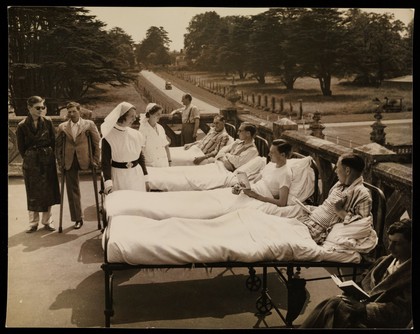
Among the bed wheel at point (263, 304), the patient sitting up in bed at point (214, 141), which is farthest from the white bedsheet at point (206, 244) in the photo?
the patient sitting up in bed at point (214, 141)

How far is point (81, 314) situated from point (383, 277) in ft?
8.24

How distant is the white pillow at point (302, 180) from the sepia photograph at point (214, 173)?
1 centimetres

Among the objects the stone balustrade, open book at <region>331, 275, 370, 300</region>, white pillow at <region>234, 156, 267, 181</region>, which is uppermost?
the stone balustrade

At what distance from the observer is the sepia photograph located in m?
4.70

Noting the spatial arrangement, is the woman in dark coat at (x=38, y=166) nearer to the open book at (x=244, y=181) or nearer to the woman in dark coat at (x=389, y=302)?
the open book at (x=244, y=181)

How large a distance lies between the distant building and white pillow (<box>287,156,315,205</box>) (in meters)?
1.05

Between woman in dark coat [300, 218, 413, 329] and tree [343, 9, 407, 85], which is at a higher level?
tree [343, 9, 407, 85]

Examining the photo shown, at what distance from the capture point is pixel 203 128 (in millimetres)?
9125

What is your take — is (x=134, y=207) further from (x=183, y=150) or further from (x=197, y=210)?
(x=183, y=150)

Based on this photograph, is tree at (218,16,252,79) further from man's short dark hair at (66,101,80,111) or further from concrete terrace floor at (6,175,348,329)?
concrete terrace floor at (6,175,348,329)

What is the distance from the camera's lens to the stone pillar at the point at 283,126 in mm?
7402

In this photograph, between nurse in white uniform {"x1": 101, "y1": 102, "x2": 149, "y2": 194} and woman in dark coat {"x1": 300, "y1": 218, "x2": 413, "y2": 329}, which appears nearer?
woman in dark coat {"x1": 300, "y1": 218, "x2": 413, "y2": 329}

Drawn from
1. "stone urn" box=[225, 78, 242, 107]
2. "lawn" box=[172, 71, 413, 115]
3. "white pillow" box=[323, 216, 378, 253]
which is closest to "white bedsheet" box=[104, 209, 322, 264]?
"white pillow" box=[323, 216, 378, 253]

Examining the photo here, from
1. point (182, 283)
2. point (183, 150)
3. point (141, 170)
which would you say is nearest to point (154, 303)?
point (182, 283)
